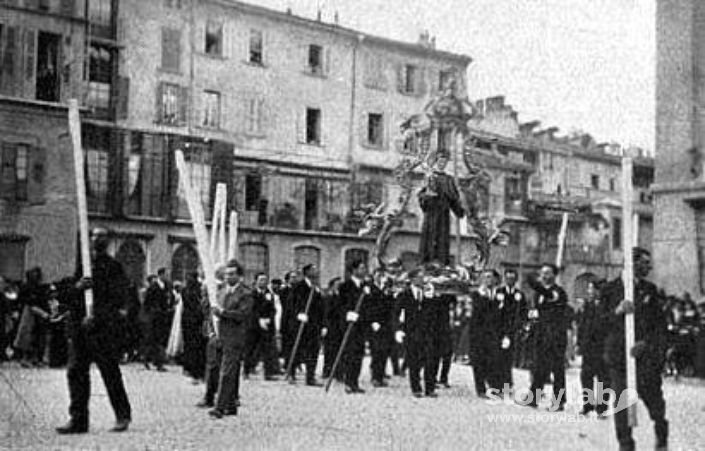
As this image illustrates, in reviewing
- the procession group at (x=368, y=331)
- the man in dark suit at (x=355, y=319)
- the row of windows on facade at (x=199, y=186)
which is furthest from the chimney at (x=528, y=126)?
the man in dark suit at (x=355, y=319)

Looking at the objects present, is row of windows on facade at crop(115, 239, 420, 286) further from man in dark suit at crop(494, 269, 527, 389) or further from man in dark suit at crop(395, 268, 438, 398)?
man in dark suit at crop(494, 269, 527, 389)

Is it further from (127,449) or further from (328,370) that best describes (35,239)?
(127,449)

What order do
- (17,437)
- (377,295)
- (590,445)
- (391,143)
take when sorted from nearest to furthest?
(17,437), (590,445), (377,295), (391,143)

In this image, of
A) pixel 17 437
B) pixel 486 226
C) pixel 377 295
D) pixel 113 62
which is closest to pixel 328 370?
pixel 377 295

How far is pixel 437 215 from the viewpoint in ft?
60.2

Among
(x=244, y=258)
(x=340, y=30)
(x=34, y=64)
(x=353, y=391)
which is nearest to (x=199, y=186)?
(x=244, y=258)

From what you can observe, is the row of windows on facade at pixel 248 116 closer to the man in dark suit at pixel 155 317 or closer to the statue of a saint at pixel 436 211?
the man in dark suit at pixel 155 317

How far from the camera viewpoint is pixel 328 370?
17953 mm

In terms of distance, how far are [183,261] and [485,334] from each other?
25.2m

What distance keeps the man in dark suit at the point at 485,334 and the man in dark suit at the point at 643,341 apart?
18.3 ft

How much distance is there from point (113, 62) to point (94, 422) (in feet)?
95.1

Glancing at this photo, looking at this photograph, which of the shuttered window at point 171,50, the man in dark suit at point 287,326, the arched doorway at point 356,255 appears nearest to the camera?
the man in dark suit at point 287,326

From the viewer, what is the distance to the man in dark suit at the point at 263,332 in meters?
17.3

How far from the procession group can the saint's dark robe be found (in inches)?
30.6
